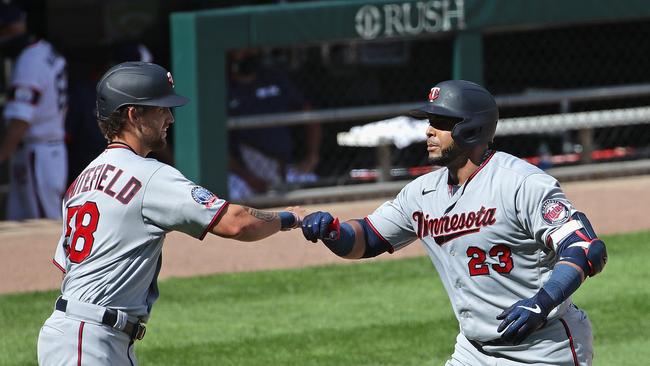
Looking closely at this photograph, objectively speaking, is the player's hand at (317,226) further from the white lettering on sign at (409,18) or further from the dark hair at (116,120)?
the white lettering on sign at (409,18)

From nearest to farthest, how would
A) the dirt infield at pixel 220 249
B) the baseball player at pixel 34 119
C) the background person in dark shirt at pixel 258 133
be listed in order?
the dirt infield at pixel 220 249
the baseball player at pixel 34 119
the background person in dark shirt at pixel 258 133

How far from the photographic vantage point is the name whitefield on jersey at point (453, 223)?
4668 millimetres

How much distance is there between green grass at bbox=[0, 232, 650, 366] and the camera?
23.7ft

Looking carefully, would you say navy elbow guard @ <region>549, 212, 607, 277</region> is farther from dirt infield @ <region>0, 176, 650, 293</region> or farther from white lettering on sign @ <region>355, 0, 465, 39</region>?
white lettering on sign @ <region>355, 0, 465, 39</region>

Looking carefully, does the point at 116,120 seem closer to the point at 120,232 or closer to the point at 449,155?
the point at 120,232

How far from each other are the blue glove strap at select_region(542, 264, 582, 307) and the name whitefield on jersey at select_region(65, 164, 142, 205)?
1438 mm

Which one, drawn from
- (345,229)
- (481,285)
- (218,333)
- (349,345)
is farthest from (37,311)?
(481,285)

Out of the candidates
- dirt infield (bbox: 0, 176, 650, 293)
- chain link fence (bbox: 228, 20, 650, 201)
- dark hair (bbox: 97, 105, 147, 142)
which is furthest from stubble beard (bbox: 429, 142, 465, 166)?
chain link fence (bbox: 228, 20, 650, 201)

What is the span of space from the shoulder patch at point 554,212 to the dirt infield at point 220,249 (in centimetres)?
508

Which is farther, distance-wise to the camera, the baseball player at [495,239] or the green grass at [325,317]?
the green grass at [325,317]

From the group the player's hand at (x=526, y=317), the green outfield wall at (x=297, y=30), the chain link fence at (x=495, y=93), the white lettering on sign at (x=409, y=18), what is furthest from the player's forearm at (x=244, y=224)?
the white lettering on sign at (x=409, y=18)

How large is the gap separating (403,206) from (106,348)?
4.26 feet

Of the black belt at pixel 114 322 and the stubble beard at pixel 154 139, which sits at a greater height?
the stubble beard at pixel 154 139

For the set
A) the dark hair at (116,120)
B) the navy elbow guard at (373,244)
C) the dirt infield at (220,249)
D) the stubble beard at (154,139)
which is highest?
the dark hair at (116,120)
